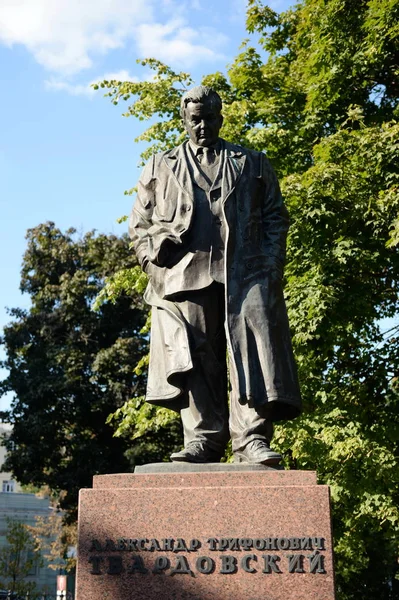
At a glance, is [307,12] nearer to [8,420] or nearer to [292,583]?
[292,583]

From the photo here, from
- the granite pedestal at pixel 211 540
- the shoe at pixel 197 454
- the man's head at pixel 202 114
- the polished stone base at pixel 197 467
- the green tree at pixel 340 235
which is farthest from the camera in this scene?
the green tree at pixel 340 235

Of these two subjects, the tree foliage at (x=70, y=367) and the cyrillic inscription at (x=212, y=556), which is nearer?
the cyrillic inscription at (x=212, y=556)

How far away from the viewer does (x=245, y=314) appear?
226 inches

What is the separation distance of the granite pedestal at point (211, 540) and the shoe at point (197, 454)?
1.06 feet

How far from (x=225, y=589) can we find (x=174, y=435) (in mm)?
19659

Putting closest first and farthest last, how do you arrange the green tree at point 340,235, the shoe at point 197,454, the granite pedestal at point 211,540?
the granite pedestal at point 211,540 < the shoe at point 197,454 < the green tree at point 340,235

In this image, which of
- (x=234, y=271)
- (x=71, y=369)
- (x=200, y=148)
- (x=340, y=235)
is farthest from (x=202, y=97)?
(x=71, y=369)

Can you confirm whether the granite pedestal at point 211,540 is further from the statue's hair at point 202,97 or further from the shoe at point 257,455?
the statue's hair at point 202,97

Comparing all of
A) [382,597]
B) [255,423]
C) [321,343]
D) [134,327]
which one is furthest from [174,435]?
Result: [255,423]

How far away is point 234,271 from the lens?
584cm

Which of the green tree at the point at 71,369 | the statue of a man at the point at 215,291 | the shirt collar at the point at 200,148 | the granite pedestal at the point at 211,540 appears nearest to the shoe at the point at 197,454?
the statue of a man at the point at 215,291

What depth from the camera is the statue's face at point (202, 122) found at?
6.23 m

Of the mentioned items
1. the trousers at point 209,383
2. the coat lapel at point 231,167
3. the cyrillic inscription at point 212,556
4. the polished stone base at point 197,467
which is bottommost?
the cyrillic inscription at point 212,556

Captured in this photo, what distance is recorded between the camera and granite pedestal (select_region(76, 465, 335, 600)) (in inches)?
192
